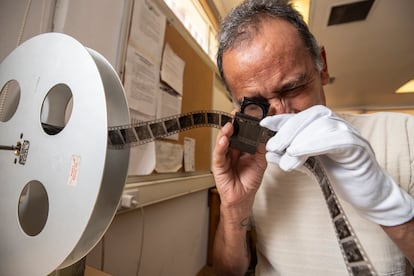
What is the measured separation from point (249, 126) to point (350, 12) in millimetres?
2109

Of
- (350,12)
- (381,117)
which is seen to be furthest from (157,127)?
(350,12)

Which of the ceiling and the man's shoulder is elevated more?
the ceiling

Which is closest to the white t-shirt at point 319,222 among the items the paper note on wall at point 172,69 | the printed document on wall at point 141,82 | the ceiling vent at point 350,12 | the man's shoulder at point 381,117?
A: the man's shoulder at point 381,117

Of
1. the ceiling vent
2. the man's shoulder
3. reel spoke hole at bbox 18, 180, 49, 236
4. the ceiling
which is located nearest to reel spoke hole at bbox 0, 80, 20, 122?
reel spoke hole at bbox 18, 180, 49, 236

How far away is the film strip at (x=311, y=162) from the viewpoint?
0.28 metres

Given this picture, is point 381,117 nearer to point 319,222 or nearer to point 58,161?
point 319,222

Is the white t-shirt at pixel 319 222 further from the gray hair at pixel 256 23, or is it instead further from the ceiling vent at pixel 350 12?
the ceiling vent at pixel 350 12

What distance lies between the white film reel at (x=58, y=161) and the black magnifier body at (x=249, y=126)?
0.26 m

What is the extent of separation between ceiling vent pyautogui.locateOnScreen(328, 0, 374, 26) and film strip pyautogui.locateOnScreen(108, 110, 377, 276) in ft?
6.58

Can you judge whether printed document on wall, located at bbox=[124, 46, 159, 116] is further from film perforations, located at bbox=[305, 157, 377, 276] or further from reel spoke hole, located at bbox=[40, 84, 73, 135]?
film perforations, located at bbox=[305, 157, 377, 276]

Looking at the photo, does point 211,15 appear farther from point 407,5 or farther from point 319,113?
point 319,113

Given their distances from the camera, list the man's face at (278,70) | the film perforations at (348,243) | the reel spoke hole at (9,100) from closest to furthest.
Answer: the film perforations at (348,243)
the reel spoke hole at (9,100)
the man's face at (278,70)

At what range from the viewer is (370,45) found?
2.32 m

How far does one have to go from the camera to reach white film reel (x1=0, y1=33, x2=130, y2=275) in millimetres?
275
